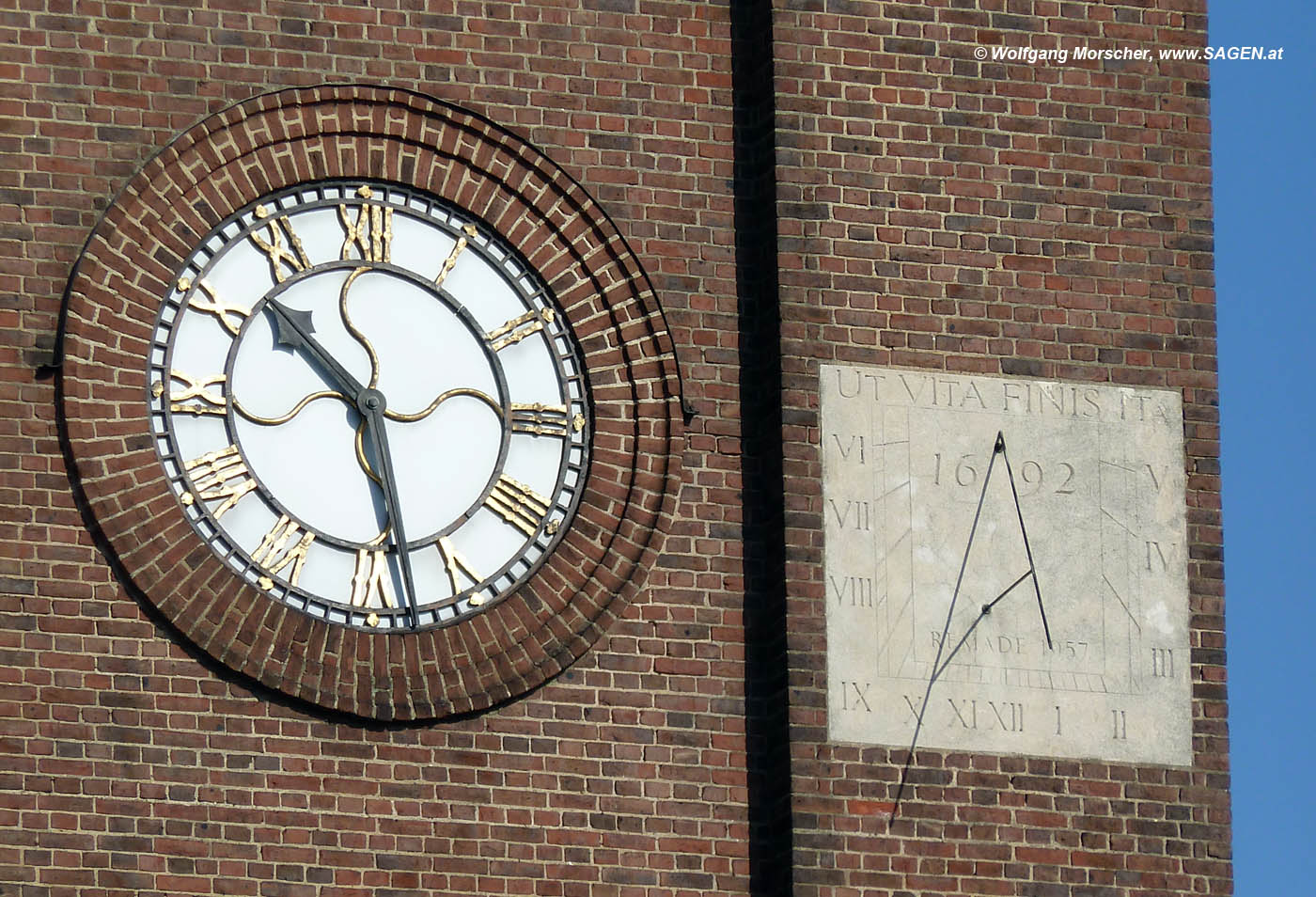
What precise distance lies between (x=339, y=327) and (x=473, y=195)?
0.99 metres

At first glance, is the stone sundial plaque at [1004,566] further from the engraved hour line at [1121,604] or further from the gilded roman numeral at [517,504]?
the gilded roman numeral at [517,504]

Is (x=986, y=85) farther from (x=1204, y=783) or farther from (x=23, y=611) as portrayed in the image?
(x=23, y=611)

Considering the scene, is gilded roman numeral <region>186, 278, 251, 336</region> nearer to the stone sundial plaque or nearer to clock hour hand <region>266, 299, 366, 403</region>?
clock hour hand <region>266, 299, 366, 403</region>

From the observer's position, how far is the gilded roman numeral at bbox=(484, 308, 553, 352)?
61.2ft

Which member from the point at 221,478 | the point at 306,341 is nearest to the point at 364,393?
the point at 306,341

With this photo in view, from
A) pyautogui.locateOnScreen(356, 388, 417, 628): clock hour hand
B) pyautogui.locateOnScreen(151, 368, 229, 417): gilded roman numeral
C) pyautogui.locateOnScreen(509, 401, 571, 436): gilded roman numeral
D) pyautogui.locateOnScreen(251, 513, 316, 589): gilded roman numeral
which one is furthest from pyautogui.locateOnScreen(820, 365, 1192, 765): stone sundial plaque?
pyautogui.locateOnScreen(151, 368, 229, 417): gilded roman numeral

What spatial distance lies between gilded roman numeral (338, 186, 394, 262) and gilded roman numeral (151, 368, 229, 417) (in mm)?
1017

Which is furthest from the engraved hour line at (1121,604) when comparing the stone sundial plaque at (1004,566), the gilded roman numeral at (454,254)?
the gilded roman numeral at (454,254)

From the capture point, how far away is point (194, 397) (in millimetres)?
18125

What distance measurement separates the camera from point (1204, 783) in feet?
60.5

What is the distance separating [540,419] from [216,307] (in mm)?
1684

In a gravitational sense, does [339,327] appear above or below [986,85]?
below

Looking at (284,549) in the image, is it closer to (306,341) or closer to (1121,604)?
(306,341)

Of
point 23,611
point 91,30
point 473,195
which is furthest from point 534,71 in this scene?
point 23,611
